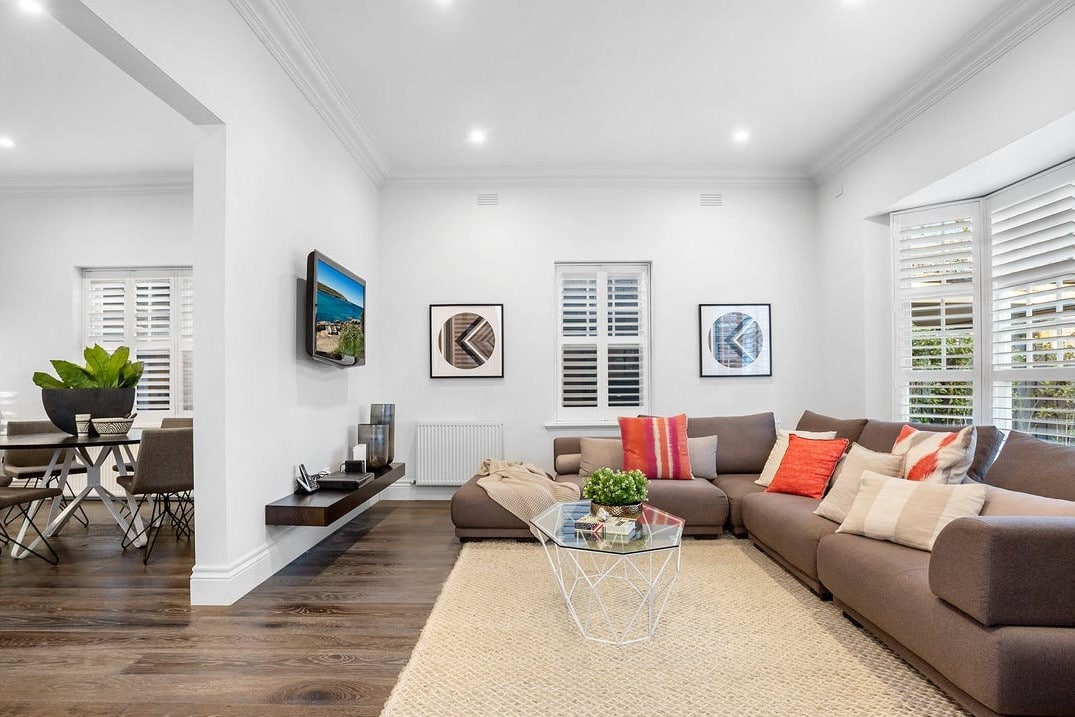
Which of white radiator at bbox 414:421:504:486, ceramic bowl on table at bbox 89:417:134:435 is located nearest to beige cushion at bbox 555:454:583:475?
white radiator at bbox 414:421:504:486

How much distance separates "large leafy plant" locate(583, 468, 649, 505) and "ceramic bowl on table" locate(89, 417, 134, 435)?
306cm

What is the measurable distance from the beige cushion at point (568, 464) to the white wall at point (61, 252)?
13.2ft

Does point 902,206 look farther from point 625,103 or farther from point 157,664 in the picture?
point 157,664

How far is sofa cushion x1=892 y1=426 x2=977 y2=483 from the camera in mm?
2805

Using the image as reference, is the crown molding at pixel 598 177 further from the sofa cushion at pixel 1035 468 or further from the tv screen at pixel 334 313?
the sofa cushion at pixel 1035 468

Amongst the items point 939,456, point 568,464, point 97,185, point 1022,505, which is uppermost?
point 97,185

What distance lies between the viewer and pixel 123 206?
18.0ft

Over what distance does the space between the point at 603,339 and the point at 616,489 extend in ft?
9.48

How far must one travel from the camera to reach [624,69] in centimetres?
372

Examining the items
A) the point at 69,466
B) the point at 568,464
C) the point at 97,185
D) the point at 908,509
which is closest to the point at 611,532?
the point at 908,509

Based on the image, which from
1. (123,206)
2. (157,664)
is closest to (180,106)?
(157,664)

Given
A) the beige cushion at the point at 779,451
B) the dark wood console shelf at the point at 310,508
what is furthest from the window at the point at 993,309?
the dark wood console shelf at the point at 310,508

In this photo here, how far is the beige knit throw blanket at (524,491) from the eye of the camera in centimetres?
395

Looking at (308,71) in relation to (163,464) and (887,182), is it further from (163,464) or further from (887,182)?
(887,182)
